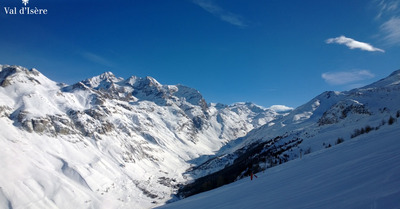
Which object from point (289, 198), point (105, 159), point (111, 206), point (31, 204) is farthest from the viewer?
point (105, 159)

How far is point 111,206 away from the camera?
122m

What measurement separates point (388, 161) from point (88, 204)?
431 feet

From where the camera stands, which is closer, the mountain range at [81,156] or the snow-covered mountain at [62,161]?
the mountain range at [81,156]

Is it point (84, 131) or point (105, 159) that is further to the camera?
point (84, 131)

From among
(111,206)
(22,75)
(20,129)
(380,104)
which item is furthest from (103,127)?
(380,104)

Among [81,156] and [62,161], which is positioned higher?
[81,156]

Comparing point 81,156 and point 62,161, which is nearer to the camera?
point 62,161

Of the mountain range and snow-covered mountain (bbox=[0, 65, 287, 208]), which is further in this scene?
snow-covered mountain (bbox=[0, 65, 287, 208])

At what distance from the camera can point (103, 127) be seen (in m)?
198

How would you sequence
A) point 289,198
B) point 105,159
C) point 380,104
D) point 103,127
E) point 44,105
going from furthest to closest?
point 103,127
point 44,105
point 105,159
point 380,104
point 289,198

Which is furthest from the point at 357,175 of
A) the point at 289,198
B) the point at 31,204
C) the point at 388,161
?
the point at 31,204

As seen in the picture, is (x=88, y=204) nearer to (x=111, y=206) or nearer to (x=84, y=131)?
(x=111, y=206)

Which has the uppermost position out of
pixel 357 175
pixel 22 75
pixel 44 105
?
pixel 22 75

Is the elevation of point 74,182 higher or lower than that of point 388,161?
lower
